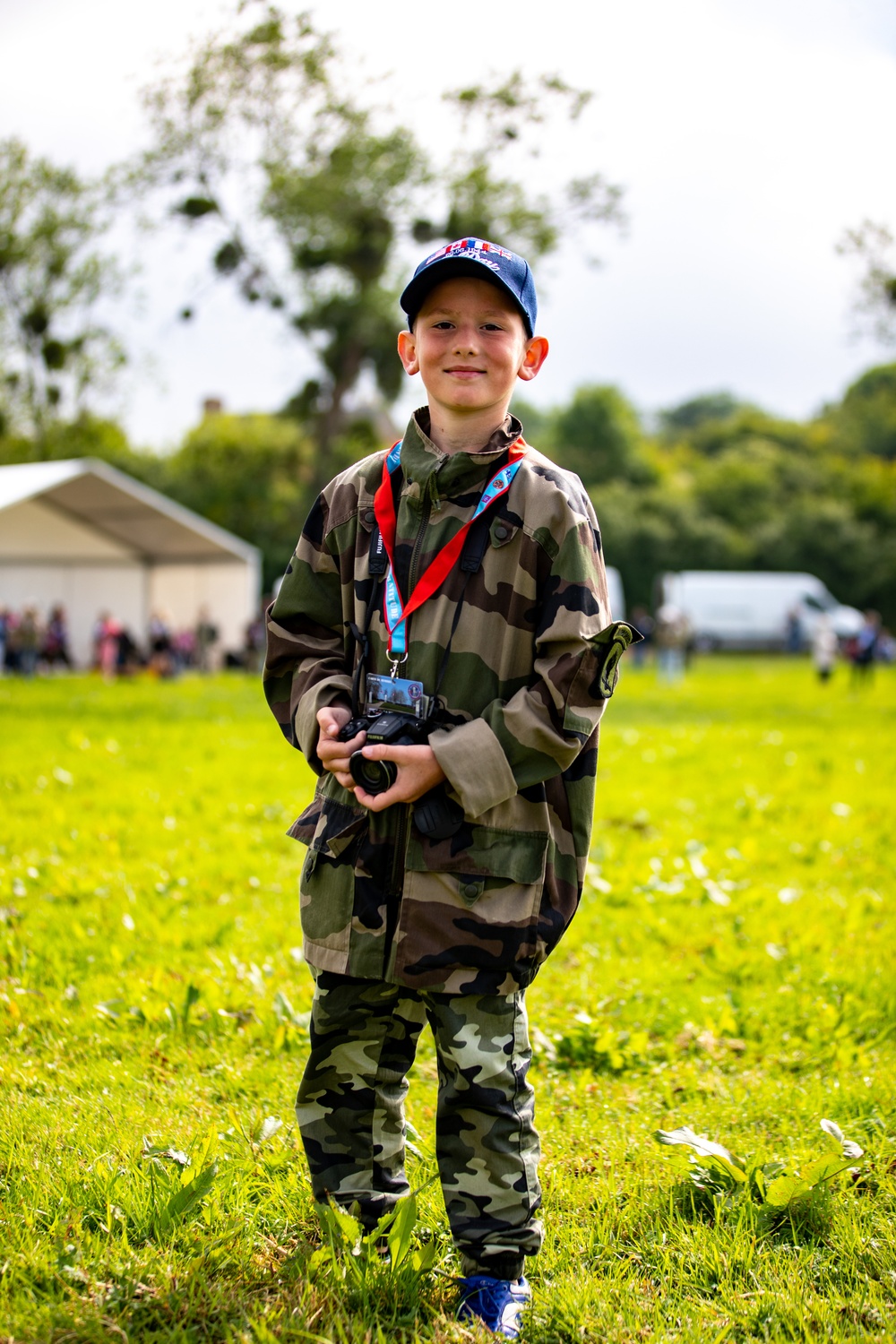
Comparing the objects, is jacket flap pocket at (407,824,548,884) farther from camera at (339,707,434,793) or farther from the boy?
camera at (339,707,434,793)

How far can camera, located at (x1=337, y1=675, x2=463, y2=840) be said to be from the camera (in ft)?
8.04

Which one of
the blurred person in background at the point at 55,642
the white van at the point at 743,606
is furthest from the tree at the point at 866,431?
the blurred person in background at the point at 55,642

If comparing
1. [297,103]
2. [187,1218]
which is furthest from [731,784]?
[297,103]

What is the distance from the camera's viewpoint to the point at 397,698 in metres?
2.53

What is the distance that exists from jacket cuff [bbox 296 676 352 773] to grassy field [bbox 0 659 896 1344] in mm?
1074

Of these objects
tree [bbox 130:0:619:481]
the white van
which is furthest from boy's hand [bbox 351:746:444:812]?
the white van

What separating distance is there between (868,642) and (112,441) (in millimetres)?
36481

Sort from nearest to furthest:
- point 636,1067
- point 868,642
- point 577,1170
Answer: point 577,1170 → point 636,1067 → point 868,642

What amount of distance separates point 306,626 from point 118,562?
30.3m

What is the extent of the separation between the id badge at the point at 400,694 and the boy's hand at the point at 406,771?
0.38 ft

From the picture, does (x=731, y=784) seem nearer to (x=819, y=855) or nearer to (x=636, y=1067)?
(x=819, y=855)

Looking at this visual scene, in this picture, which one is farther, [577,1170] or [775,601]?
[775,601]

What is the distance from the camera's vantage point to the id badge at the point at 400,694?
8.24ft

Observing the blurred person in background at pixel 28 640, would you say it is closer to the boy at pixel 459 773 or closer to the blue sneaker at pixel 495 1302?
the boy at pixel 459 773
